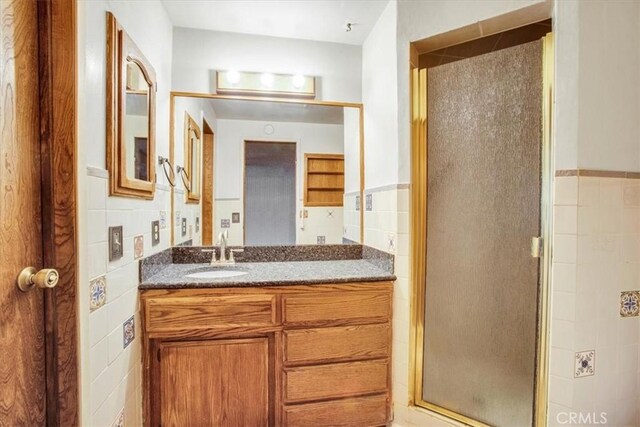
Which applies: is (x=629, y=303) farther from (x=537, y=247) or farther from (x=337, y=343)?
(x=337, y=343)

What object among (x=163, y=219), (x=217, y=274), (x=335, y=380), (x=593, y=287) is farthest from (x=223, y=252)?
(x=593, y=287)

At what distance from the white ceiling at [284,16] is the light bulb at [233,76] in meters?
0.25

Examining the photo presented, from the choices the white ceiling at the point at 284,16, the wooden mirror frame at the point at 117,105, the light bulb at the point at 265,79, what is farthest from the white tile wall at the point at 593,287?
the wooden mirror frame at the point at 117,105

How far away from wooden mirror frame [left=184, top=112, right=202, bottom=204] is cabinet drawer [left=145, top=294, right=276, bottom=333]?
71 centimetres

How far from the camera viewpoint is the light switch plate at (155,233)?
5.20ft

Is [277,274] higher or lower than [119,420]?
higher

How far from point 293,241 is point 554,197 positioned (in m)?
1.36

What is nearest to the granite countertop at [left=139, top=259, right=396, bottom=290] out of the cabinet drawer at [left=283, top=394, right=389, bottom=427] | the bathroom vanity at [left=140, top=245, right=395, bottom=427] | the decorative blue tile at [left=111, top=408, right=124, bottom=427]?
the bathroom vanity at [left=140, top=245, right=395, bottom=427]

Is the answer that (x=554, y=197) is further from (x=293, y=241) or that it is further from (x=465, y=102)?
(x=293, y=241)

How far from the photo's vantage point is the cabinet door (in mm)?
1431

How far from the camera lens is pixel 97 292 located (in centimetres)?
109

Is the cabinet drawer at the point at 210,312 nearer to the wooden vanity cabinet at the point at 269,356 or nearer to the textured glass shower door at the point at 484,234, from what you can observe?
the wooden vanity cabinet at the point at 269,356

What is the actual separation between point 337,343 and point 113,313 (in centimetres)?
96

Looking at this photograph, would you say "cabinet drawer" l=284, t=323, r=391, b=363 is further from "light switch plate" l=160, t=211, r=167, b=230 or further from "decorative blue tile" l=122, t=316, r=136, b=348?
"light switch plate" l=160, t=211, r=167, b=230
